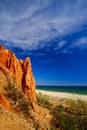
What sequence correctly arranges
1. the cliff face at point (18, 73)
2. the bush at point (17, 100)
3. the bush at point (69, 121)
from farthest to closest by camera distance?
1. the cliff face at point (18, 73)
2. the bush at point (69, 121)
3. the bush at point (17, 100)

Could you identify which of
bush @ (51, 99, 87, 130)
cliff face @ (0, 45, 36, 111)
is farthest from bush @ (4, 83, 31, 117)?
bush @ (51, 99, 87, 130)

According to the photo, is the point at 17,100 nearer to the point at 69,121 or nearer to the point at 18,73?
the point at 18,73

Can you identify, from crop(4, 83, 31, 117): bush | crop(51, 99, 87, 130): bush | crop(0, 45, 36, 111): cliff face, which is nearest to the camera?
crop(4, 83, 31, 117): bush

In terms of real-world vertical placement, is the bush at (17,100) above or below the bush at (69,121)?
above

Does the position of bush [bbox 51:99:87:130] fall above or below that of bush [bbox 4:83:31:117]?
below

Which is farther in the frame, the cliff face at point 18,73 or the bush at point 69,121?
the cliff face at point 18,73

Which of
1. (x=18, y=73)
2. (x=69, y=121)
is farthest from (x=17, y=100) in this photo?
(x=69, y=121)

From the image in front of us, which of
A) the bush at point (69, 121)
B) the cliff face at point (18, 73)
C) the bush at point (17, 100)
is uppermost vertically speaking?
the cliff face at point (18, 73)

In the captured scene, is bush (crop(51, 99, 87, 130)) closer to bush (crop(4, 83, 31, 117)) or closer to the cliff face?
the cliff face

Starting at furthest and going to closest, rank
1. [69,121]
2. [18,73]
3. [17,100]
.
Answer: [18,73], [69,121], [17,100]

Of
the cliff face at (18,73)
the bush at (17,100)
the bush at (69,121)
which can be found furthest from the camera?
the cliff face at (18,73)

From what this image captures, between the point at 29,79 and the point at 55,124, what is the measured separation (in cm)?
417

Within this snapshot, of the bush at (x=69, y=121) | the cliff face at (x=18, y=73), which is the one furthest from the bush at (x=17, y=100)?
the bush at (x=69, y=121)

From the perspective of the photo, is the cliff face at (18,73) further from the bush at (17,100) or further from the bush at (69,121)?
the bush at (69,121)
